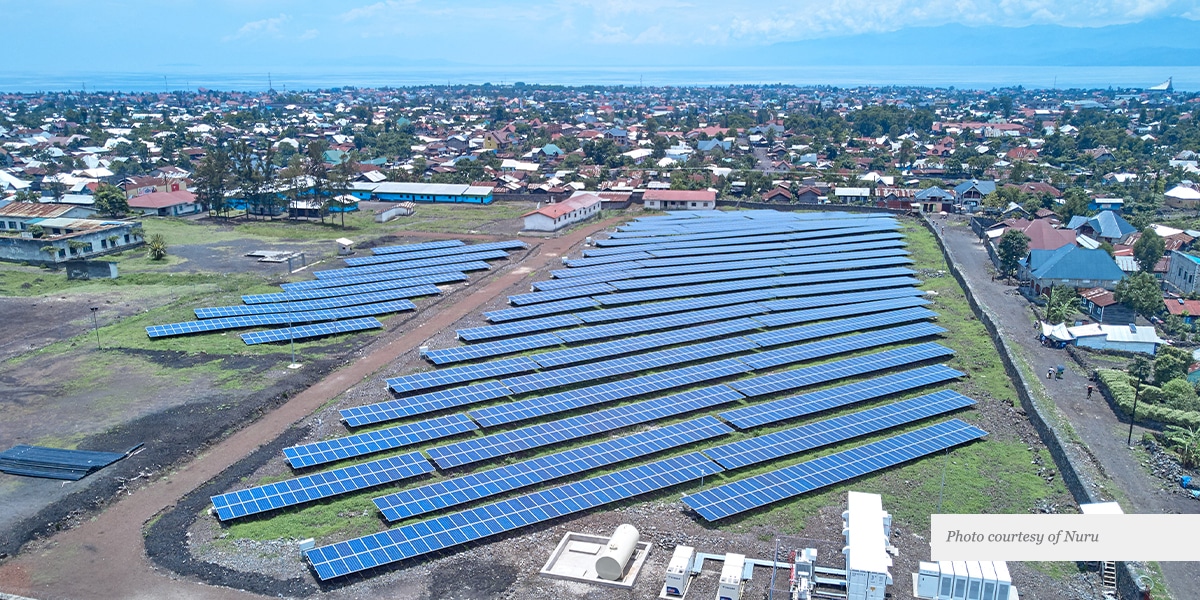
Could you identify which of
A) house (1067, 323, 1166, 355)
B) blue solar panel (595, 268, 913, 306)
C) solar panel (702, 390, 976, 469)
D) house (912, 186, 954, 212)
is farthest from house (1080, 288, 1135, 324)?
house (912, 186, 954, 212)

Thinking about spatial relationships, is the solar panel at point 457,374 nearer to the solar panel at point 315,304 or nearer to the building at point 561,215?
the solar panel at point 315,304

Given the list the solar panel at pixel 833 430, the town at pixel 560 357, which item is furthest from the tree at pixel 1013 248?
the solar panel at pixel 833 430

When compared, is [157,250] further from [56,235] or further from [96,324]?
[96,324]

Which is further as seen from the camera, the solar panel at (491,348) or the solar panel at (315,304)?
the solar panel at (315,304)

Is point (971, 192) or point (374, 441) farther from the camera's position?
point (971, 192)

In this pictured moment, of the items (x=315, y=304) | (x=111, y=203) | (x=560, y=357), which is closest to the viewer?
(x=560, y=357)

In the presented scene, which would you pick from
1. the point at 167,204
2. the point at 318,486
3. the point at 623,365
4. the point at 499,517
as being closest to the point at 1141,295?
the point at 623,365

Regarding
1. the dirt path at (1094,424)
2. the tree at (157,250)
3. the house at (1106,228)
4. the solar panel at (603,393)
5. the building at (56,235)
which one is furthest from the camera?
the house at (1106,228)

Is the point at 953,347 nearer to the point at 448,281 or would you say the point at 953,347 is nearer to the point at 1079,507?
the point at 1079,507
